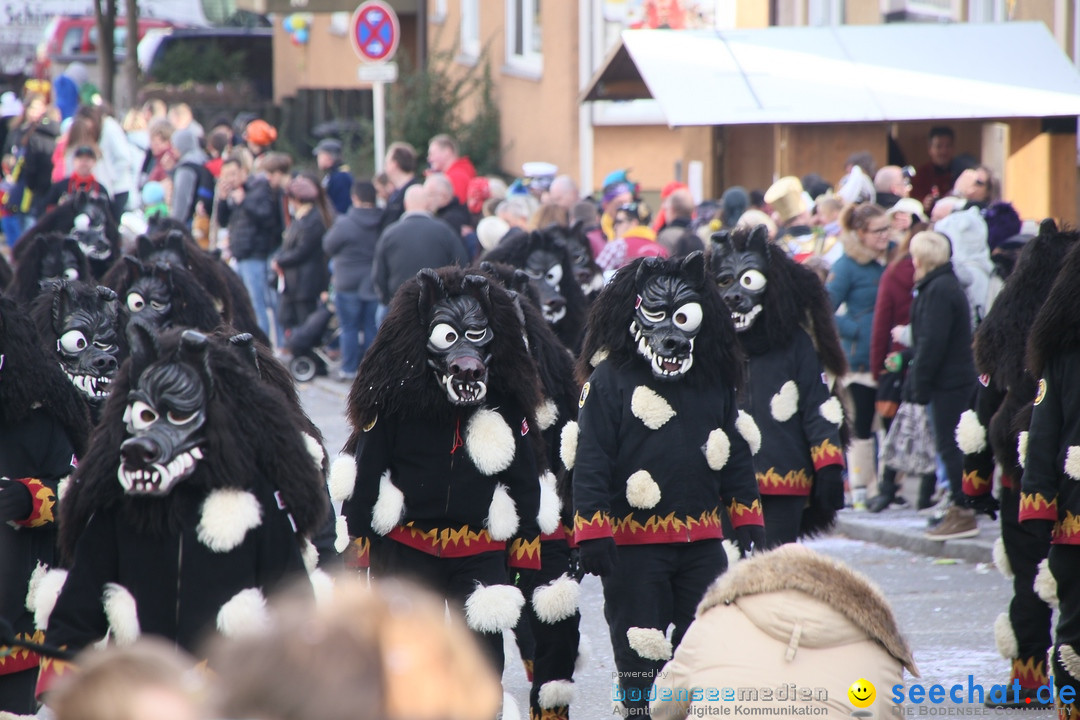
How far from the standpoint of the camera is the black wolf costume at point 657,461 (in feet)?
18.1

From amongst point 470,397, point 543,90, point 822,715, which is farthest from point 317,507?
point 543,90

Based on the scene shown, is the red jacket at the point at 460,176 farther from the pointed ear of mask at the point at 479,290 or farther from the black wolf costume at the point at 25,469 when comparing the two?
the black wolf costume at the point at 25,469

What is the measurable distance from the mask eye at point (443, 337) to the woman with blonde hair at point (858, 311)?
17.7 ft

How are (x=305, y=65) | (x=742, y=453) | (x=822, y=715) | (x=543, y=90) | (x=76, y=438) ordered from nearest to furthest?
(x=822, y=715) < (x=76, y=438) < (x=742, y=453) < (x=543, y=90) < (x=305, y=65)

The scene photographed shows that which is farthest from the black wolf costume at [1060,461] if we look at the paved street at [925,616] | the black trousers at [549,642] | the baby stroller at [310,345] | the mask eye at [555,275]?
the baby stroller at [310,345]

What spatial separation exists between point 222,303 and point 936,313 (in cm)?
438

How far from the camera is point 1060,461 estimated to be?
17.7 ft

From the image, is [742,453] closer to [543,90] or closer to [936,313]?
[936,313]

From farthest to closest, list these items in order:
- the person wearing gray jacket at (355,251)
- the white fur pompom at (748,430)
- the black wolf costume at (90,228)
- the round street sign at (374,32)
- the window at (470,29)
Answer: the window at (470,29), the round street sign at (374,32), the person wearing gray jacket at (355,251), the black wolf costume at (90,228), the white fur pompom at (748,430)

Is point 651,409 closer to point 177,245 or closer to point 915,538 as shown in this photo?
point 177,245

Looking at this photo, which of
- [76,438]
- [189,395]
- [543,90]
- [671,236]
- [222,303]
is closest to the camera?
[189,395]

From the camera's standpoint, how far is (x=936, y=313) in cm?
929

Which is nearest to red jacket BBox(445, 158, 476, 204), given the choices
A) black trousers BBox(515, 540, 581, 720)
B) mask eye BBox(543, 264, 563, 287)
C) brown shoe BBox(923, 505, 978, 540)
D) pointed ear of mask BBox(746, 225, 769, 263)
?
mask eye BBox(543, 264, 563, 287)

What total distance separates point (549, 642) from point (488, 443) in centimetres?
107
